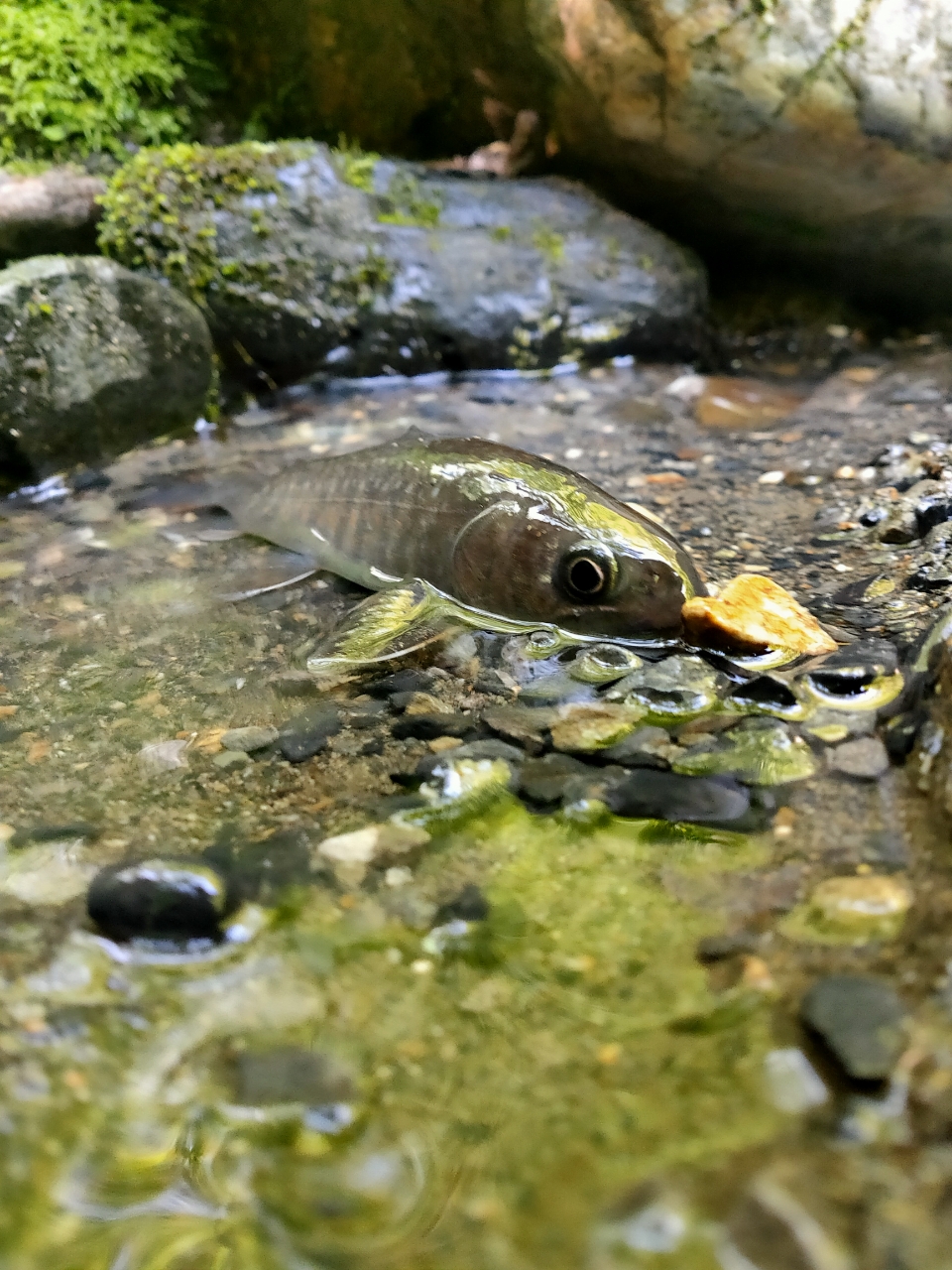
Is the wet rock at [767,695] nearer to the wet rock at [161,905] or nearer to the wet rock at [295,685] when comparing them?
the wet rock at [295,685]

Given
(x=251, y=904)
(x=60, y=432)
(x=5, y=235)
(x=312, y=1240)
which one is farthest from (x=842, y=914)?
(x=5, y=235)

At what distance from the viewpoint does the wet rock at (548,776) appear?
199cm

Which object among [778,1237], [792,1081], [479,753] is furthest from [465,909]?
[778,1237]

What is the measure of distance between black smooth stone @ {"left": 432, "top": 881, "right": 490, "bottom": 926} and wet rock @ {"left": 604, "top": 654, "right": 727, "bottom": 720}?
2.62 feet

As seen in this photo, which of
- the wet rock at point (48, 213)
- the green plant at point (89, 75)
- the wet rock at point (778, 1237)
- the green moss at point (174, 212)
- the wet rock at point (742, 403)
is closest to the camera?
the wet rock at point (778, 1237)

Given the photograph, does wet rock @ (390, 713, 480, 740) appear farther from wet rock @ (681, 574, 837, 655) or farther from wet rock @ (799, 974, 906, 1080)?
wet rock @ (799, 974, 906, 1080)

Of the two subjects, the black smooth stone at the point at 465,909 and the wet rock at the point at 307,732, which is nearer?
the black smooth stone at the point at 465,909

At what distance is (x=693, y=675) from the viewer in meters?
2.41

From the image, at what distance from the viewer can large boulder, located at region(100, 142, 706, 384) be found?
5375 millimetres

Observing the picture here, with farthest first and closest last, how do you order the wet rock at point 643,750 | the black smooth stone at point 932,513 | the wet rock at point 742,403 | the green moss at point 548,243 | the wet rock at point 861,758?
the green moss at point 548,243, the wet rock at point 742,403, the black smooth stone at point 932,513, the wet rock at point 643,750, the wet rock at point 861,758

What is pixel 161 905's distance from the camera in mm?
1623

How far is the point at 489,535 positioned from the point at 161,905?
167cm

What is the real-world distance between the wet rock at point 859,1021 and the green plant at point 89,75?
640 centimetres

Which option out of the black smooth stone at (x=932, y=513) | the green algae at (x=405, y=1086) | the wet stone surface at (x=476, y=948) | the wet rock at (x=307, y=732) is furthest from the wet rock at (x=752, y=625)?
the wet rock at (x=307, y=732)
